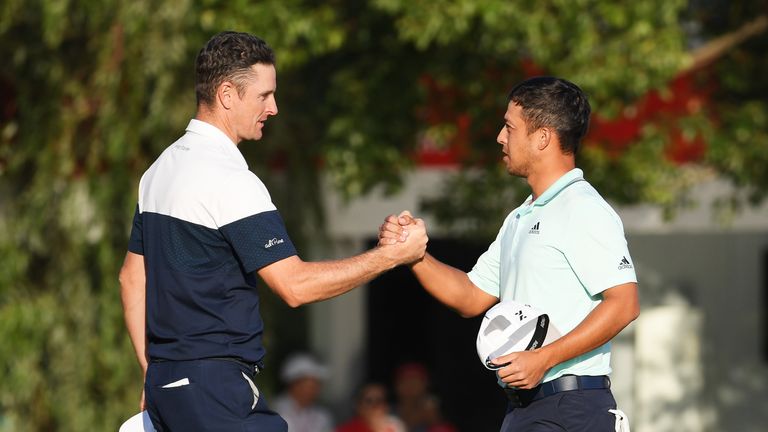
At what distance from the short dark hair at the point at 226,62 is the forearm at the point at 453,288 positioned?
1.08 m

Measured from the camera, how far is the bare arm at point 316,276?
4.57m

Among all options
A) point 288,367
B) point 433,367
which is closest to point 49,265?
point 288,367

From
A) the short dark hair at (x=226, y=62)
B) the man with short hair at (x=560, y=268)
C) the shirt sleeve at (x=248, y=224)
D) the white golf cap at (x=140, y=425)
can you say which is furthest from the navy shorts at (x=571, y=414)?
the short dark hair at (x=226, y=62)

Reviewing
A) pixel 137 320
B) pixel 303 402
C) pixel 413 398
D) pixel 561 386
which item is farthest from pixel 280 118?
pixel 561 386

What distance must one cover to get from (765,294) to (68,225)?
6929mm

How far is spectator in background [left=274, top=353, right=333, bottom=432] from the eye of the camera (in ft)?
36.0

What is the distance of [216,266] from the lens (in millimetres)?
4539

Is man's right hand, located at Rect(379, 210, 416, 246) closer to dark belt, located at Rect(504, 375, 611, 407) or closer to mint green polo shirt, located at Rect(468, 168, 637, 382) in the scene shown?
mint green polo shirt, located at Rect(468, 168, 637, 382)

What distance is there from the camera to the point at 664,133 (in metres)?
9.76

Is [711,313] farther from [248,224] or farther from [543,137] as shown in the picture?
[248,224]

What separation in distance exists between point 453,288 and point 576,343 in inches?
32.2

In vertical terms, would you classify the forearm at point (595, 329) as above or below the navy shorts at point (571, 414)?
above

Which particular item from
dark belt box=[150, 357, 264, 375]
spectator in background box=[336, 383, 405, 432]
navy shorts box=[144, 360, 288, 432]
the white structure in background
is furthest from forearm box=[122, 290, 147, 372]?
the white structure in background

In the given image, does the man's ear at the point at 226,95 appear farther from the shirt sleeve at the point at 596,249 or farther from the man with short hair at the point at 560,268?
the shirt sleeve at the point at 596,249
